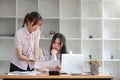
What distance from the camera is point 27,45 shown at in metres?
3.22

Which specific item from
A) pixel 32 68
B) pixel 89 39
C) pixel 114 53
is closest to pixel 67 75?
pixel 32 68

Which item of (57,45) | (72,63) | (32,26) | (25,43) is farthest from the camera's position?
(57,45)

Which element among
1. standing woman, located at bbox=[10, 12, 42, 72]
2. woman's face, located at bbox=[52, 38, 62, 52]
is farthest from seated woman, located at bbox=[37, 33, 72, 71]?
standing woman, located at bbox=[10, 12, 42, 72]

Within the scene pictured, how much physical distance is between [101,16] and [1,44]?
205cm

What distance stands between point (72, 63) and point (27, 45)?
626 millimetres

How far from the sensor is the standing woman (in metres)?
3.10

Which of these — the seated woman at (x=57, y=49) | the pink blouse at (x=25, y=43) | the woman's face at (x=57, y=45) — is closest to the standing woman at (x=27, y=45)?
the pink blouse at (x=25, y=43)

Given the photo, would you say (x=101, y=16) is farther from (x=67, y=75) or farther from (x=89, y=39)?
Answer: (x=67, y=75)

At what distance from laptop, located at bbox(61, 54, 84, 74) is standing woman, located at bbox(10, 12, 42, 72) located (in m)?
0.39

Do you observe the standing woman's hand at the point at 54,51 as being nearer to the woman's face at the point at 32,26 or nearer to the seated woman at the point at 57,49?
the seated woman at the point at 57,49

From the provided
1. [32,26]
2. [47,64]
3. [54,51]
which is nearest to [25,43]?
[32,26]

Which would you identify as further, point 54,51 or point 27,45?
point 54,51

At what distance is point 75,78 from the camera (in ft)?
9.07

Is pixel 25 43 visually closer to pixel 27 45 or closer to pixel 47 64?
pixel 27 45
